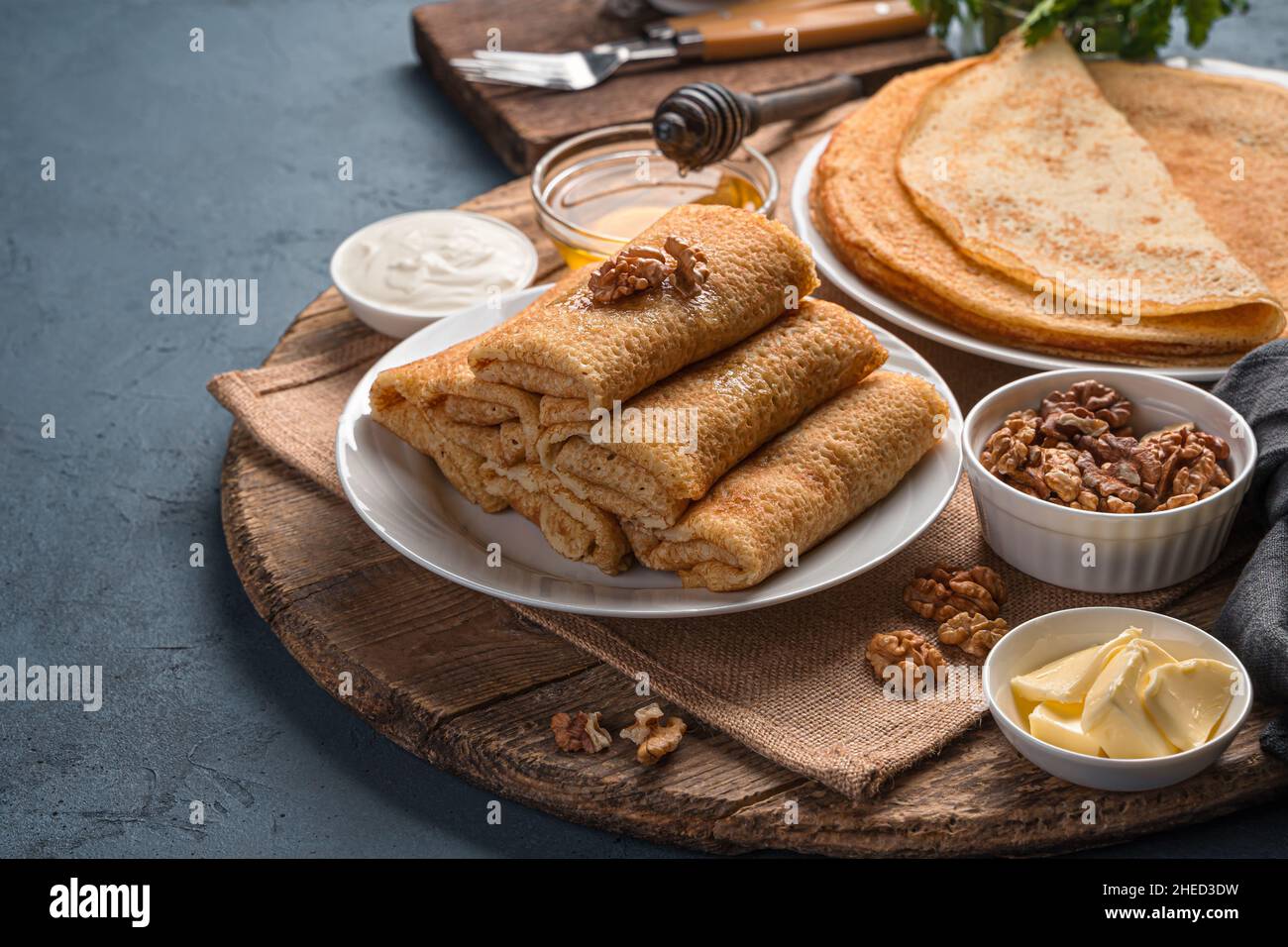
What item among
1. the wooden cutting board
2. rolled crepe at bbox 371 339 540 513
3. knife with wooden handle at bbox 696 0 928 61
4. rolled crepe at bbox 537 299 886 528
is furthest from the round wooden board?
knife with wooden handle at bbox 696 0 928 61

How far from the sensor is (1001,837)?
2400 millimetres

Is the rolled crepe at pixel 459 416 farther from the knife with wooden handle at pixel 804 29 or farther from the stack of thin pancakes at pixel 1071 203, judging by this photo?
the knife with wooden handle at pixel 804 29

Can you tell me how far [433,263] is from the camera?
3.69 m

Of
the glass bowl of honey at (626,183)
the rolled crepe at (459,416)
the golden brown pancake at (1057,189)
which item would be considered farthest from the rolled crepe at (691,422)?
the glass bowl of honey at (626,183)

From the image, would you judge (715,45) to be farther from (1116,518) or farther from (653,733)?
(653,733)

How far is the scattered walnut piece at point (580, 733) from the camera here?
100 inches

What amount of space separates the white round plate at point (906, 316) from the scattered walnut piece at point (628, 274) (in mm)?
764

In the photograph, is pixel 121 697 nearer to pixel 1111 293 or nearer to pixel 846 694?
pixel 846 694

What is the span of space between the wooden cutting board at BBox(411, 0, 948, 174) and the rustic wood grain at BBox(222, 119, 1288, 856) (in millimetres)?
2007

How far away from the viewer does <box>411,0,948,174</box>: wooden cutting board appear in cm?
472

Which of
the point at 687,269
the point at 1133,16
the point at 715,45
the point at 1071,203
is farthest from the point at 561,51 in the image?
the point at 687,269

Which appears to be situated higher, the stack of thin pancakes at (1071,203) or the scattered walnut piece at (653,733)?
the stack of thin pancakes at (1071,203)

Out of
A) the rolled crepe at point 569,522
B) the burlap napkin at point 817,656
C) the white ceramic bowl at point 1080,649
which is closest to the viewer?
the white ceramic bowl at point 1080,649

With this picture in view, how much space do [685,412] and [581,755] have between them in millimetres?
658
